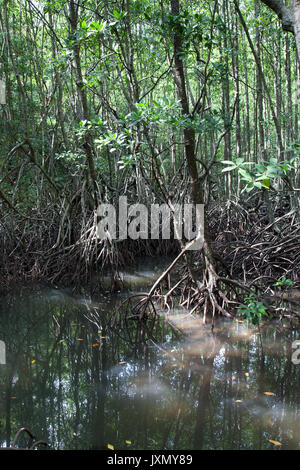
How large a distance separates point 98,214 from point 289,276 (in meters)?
2.54

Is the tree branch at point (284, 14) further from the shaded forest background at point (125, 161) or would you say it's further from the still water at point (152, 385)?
the still water at point (152, 385)

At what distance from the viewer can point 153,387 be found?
2.71m

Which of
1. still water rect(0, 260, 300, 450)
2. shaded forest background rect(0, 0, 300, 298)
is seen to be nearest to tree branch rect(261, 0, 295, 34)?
shaded forest background rect(0, 0, 300, 298)

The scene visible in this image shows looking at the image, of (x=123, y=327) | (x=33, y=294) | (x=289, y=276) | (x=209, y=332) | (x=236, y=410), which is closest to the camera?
(x=236, y=410)

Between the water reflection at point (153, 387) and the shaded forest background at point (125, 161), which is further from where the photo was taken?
the shaded forest background at point (125, 161)

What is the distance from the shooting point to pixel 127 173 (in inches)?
267

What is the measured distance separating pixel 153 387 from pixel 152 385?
1.1 inches

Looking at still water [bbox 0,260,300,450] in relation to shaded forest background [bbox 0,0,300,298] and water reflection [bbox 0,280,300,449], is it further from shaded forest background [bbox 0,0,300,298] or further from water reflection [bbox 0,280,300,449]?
shaded forest background [bbox 0,0,300,298]

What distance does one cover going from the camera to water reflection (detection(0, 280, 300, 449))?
7.25ft

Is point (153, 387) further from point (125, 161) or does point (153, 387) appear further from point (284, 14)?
point (284, 14)

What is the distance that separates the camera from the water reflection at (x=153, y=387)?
221 centimetres

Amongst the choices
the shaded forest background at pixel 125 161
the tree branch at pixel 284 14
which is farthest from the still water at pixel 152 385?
the tree branch at pixel 284 14
